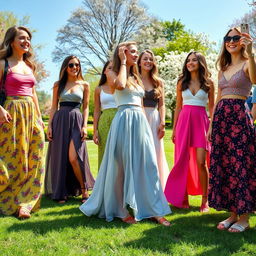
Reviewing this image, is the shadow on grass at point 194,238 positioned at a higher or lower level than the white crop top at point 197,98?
lower

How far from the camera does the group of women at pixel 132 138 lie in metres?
4.18

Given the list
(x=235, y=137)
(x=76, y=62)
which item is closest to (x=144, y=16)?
(x=76, y=62)

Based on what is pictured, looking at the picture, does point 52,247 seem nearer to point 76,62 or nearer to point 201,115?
point 201,115

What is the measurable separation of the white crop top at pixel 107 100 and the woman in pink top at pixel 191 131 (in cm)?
127

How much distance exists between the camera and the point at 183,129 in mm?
5367

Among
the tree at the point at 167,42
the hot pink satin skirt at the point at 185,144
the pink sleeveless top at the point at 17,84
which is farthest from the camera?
the tree at the point at 167,42

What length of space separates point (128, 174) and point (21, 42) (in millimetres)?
2551

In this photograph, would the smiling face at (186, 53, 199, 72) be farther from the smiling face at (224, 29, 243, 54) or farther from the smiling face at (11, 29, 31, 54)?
the smiling face at (11, 29, 31, 54)

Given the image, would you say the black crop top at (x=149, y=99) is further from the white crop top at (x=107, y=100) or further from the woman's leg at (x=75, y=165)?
the woman's leg at (x=75, y=165)

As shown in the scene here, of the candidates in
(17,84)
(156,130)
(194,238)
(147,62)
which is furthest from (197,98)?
(17,84)

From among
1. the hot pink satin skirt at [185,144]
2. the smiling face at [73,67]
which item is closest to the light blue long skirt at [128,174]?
the hot pink satin skirt at [185,144]

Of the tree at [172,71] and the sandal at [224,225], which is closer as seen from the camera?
the sandal at [224,225]

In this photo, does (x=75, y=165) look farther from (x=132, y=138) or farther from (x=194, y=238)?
(x=194, y=238)

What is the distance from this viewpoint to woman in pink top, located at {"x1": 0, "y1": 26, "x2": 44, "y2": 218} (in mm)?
4750
